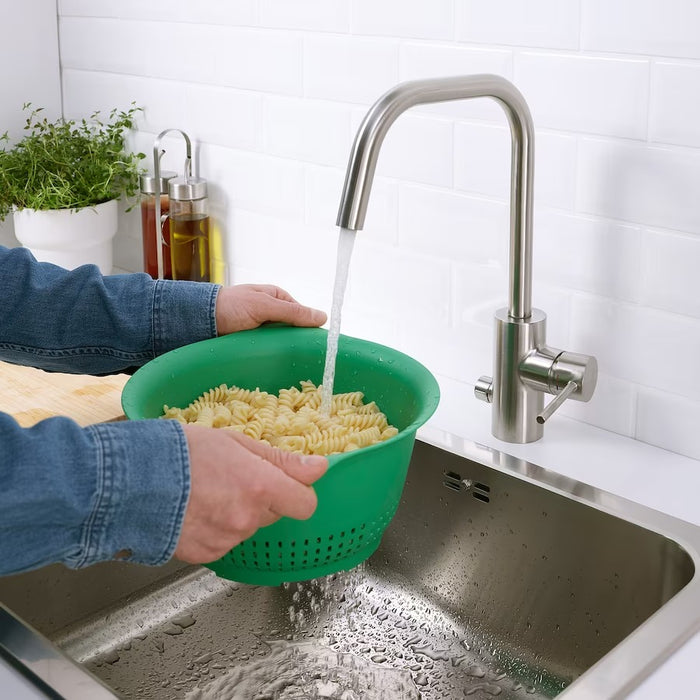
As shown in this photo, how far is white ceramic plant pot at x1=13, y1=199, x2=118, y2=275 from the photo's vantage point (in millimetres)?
1649

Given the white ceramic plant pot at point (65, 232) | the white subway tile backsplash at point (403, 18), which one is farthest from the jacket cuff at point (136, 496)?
the white ceramic plant pot at point (65, 232)

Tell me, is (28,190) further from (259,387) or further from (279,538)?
(279,538)

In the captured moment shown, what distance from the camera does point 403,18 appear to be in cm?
126

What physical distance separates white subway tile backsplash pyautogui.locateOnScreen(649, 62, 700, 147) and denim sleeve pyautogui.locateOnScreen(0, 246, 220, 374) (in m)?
0.53

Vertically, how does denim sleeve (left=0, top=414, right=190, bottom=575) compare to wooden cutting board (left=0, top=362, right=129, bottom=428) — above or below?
above

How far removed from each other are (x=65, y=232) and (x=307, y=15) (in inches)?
22.8

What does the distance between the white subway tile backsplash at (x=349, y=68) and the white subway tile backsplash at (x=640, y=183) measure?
1.04 ft

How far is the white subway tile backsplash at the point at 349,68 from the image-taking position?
1300mm

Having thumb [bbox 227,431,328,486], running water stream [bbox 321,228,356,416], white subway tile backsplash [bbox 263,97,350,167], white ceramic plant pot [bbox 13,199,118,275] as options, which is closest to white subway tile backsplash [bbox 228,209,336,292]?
white subway tile backsplash [bbox 263,97,350,167]

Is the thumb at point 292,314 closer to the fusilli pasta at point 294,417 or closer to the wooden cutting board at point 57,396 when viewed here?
the fusilli pasta at point 294,417

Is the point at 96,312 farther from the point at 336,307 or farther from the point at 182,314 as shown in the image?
the point at 336,307

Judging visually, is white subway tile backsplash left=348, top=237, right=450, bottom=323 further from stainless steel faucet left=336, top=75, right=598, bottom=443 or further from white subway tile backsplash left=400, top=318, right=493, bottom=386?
stainless steel faucet left=336, top=75, right=598, bottom=443

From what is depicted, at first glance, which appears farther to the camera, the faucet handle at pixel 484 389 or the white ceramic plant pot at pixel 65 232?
the white ceramic plant pot at pixel 65 232

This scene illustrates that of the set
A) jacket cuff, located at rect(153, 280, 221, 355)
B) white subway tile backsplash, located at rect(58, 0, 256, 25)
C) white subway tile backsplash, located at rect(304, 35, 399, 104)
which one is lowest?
jacket cuff, located at rect(153, 280, 221, 355)
